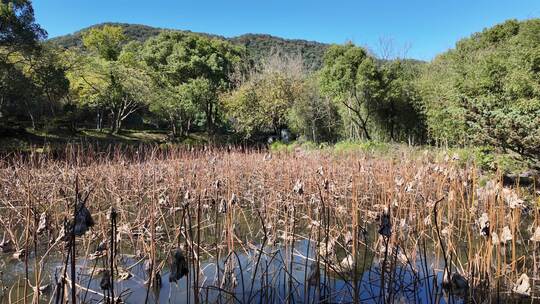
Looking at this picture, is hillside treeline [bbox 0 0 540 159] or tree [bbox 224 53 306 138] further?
tree [bbox 224 53 306 138]

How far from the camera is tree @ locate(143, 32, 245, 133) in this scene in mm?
20438

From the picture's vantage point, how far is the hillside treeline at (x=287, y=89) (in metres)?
8.88

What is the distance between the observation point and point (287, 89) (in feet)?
64.0

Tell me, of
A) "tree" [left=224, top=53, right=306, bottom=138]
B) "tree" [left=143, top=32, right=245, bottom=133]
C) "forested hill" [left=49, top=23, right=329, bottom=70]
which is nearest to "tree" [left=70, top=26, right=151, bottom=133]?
"tree" [left=143, top=32, right=245, bottom=133]

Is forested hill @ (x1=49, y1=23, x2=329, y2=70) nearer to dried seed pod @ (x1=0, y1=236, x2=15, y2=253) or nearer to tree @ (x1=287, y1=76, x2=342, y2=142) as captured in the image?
tree @ (x1=287, y1=76, x2=342, y2=142)

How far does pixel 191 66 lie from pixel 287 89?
18.0ft

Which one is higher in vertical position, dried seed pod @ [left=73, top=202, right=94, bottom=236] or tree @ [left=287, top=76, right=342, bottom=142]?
tree @ [left=287, top=76, right=342, bottom=142]

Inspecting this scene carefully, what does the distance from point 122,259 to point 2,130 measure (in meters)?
13.3

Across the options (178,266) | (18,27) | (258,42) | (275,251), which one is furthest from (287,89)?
(258,42)

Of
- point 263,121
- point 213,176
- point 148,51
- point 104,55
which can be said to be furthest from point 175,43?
point 213,176

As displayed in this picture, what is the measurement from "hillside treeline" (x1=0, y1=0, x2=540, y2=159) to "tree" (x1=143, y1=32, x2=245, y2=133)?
2.5 inches

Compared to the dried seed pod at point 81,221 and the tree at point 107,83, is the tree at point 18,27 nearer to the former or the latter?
the tree at point 107,83

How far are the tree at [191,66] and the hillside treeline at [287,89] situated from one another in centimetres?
6

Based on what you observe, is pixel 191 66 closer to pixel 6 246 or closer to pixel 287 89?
pixel 287 89
